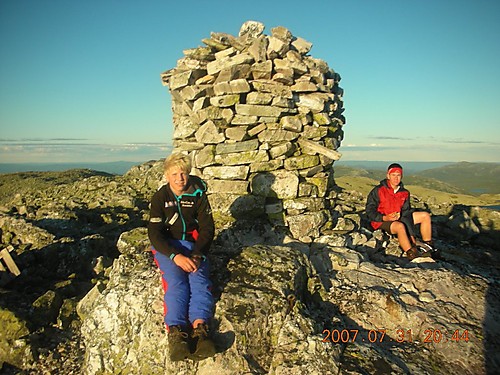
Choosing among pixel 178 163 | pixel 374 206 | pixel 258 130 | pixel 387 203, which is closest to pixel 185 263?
pixel 178 163

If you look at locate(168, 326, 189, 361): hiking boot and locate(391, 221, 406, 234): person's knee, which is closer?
locate(168, 326, 189, 361): hiking boot

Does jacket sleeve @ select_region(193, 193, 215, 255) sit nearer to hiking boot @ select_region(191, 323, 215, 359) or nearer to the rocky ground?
the rocky ground

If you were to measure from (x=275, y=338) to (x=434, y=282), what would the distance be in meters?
4.01

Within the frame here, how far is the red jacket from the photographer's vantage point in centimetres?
912

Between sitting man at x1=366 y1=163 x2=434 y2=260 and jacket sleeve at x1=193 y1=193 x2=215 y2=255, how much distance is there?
5.56 metres

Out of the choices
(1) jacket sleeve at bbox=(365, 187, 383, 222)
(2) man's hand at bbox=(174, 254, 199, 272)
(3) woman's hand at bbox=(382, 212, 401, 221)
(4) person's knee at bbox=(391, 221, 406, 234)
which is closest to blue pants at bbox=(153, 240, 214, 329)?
(2) man's hand at bbox=(174, 254, 199, 272)

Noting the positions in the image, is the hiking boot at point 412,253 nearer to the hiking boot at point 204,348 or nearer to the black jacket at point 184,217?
the black jacket at point 184,217

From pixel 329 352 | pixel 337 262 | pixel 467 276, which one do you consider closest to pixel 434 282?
pixel 467 276

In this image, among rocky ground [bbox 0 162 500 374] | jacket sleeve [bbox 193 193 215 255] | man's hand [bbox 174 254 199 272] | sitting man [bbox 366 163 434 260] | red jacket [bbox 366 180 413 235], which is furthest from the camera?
red jacket [bbox 366 180 413 235]

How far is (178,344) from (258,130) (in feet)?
22.1

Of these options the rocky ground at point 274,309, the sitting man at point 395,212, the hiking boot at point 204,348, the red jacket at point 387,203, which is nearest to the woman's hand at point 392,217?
the sitting man at point 395,212

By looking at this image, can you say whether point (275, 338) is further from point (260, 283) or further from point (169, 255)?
point (169, 255)

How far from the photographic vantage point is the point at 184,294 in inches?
185

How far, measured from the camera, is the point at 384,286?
660 cm
